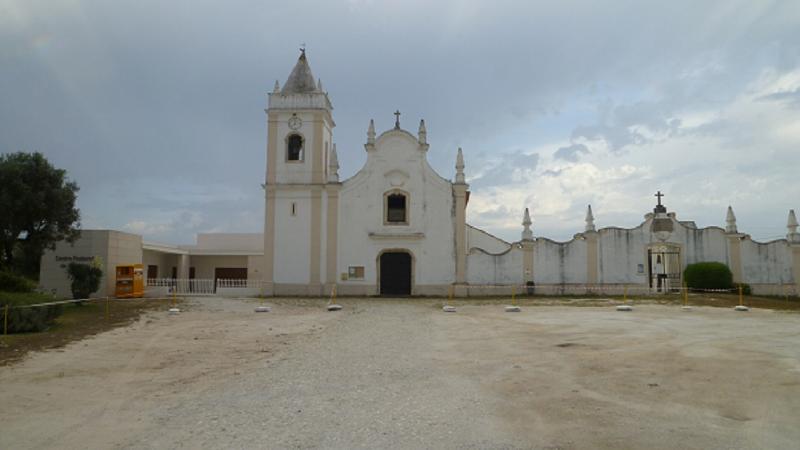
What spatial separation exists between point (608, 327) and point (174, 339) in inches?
410

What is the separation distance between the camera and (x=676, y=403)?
6.81 m

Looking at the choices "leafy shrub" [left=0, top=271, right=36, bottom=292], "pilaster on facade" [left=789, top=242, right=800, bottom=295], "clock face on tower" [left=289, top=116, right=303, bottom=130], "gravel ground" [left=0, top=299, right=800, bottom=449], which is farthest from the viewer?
"clock face on tower" [left=289, top=116, right=303, bottom=130]

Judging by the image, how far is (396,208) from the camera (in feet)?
89.4

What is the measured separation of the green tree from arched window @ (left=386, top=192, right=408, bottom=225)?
1327 centimetres

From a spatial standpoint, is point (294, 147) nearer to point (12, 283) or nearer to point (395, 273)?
point (395, 273)

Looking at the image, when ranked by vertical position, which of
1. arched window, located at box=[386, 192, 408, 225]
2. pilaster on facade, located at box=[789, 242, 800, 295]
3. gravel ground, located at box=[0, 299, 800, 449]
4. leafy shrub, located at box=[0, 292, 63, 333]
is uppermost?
arched window, located at box=[386, 192, 408, 225]

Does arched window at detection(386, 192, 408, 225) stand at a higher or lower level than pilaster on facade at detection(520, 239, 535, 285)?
higher

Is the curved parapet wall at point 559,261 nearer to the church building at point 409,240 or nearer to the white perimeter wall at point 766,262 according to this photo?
the church building at point 409,240

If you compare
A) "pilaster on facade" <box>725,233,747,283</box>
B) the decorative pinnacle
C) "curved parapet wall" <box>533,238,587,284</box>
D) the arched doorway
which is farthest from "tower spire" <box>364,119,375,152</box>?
"pilaster on facade" <box>725,233,747,283</box>

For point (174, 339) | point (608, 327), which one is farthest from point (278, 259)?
point (608, 327)

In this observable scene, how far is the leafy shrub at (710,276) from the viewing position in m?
24.2

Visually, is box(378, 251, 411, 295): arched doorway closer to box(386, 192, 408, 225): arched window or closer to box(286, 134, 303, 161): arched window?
box(386, 192, 408, 225): arched window

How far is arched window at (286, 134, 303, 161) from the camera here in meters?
27.7

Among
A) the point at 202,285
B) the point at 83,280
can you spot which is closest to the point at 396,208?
the point at 202,285
